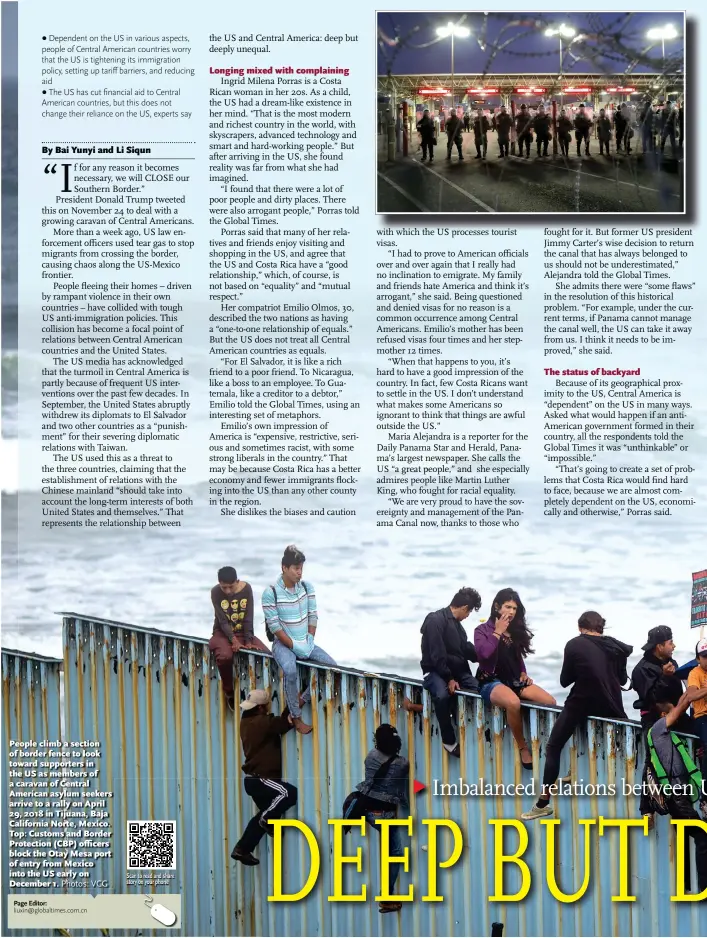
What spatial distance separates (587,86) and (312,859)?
14.6 ft

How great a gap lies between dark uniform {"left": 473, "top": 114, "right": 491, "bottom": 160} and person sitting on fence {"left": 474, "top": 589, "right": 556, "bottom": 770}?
241 cm

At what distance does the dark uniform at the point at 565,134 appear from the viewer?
7.50m

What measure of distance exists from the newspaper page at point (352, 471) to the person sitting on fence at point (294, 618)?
0.02 metres

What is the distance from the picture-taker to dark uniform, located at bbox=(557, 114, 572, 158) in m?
7.50

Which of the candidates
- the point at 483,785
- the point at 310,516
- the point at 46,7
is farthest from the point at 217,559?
the point at 46,7

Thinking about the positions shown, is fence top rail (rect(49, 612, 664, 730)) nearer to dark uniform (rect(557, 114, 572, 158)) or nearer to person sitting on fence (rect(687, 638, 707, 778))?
person sitting on fence (rect(687, 638, 707, 778))

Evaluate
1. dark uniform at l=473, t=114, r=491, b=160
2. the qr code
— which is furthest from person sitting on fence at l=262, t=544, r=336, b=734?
dark uniform at l=473, t=114, r=491, b=160

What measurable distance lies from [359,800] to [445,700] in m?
0.70

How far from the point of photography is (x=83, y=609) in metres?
7.39

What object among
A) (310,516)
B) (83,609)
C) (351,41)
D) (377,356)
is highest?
(351,41)

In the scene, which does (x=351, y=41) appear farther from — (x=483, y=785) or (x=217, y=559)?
(x=483, y=785)

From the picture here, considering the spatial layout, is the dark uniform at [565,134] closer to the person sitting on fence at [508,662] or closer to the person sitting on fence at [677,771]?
the person sitting on fence at [508,662]

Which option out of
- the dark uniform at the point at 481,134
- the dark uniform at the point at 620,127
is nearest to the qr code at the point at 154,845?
the dark uniform at the point at 481,134

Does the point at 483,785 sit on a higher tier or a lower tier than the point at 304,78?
lower
